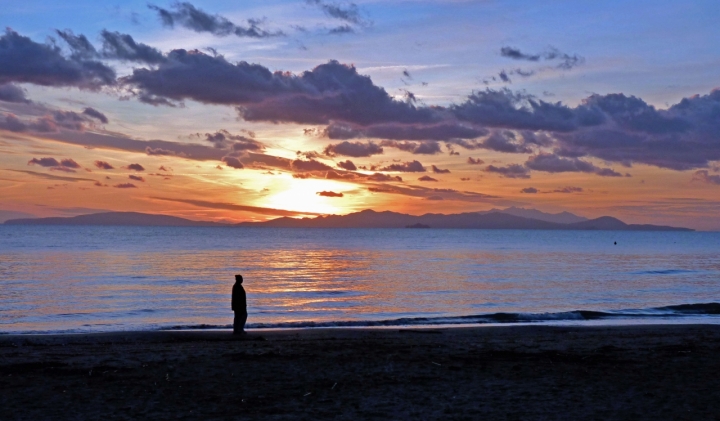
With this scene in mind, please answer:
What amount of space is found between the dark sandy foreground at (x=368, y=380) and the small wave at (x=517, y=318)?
8390mm

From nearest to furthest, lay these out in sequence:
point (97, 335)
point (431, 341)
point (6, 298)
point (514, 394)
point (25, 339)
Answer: point (514, 394)
point (431, 341)
point (25, 339)
point (97, 335)
point (6, 298)

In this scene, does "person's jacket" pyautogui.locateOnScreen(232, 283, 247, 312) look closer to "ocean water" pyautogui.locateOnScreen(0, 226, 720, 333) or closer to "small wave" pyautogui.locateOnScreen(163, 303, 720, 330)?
"small wave" pyautogui.locateOnScreen(163, 303, 720, 330)

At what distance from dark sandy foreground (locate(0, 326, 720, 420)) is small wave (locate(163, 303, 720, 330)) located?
8.39 meters

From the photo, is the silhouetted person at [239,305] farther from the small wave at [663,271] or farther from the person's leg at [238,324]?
the small wave at [663,271]

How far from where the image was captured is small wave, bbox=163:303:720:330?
2591 cm

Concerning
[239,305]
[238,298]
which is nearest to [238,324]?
[239,305]

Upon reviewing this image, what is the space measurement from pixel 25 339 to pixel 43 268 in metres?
39.6

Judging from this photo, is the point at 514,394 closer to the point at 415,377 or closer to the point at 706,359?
the point at 415,377

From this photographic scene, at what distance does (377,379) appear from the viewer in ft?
39.2

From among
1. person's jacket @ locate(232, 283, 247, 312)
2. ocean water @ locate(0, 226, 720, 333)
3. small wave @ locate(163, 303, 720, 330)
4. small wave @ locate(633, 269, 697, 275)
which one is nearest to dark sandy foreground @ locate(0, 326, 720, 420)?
person's jacket @ locate(232, 283, 247, 312)

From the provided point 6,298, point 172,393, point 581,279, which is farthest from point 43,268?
point 172,393

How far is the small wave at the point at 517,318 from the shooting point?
85.0 feet

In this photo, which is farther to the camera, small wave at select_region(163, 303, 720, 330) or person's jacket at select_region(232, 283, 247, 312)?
small wave at select_region(163, 303, 720, 330)

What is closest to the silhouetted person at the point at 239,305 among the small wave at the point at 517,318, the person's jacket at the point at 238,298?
the person's jacket at the point at 238,298
